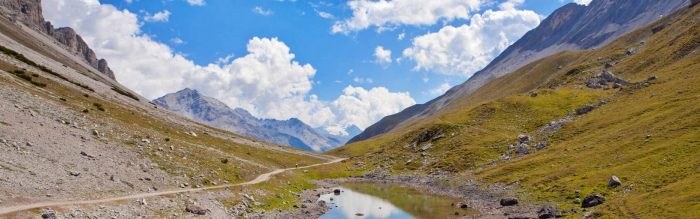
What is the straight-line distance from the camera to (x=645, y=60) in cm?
17225

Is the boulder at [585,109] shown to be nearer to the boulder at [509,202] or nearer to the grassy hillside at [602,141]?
the grassy hillside at [602,141]

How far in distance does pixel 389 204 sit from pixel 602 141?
152ft

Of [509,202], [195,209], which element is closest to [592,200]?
[509,202]

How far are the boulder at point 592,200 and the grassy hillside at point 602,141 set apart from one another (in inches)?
47.0

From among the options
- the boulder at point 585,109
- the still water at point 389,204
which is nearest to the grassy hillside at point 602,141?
the boulder at point 585,109

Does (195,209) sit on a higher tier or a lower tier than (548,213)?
lower

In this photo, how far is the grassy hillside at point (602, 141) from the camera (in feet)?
192

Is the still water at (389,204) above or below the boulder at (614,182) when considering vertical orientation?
below

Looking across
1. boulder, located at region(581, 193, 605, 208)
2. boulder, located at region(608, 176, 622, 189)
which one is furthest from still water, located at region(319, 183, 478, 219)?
boulder, located at region(608, 176, 622, 189)

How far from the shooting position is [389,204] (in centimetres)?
9050

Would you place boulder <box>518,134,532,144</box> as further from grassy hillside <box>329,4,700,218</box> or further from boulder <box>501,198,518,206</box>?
boulder <box>501,198,518,206</box>

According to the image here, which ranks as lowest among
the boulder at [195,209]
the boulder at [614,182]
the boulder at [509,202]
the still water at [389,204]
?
the still water at [389,204]

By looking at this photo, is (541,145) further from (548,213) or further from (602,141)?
(548,213)

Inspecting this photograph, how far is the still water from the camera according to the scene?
76000mm
